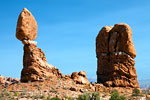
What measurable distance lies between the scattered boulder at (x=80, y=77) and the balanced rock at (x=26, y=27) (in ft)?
23.3

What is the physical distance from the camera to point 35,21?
121 feet

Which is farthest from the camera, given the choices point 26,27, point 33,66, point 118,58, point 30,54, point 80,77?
point 118,58

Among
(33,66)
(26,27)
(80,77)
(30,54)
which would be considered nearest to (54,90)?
(33,66)

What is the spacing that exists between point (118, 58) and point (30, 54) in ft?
39.9

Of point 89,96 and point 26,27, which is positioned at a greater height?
point 26,27

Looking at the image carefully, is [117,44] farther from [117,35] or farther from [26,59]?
[26,59]

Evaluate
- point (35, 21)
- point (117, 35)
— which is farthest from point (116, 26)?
point (35, 21)

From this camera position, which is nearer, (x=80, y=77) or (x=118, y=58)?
(x=80, y=77)

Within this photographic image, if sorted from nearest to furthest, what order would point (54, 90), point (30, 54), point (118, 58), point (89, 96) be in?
point (89, 96) → point (54, 90) → point (30, 54) → point (118, 58)

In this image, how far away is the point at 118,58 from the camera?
39000 millimetres

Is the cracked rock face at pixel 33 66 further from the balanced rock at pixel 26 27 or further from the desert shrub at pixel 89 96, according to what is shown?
the desert shrub at pixel 89 96

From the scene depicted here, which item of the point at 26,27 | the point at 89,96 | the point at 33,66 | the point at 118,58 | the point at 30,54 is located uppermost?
the point at 26,27

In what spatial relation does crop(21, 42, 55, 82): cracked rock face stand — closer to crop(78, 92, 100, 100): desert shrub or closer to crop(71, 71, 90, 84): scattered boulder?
crop(71, 71, 90, 84): scattered boulder

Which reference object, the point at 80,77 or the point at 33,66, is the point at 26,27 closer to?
the point at 33,66
